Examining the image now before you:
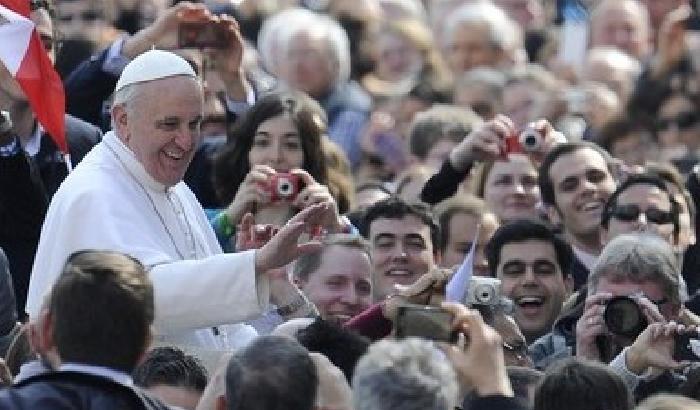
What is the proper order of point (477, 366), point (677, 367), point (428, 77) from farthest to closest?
point (428, 77) → point (677, 367) → point (477, 366)

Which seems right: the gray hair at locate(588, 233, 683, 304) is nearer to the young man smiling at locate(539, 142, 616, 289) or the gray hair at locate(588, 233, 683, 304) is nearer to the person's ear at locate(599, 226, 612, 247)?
the person's ear at locate(599, 226, 612, 247)

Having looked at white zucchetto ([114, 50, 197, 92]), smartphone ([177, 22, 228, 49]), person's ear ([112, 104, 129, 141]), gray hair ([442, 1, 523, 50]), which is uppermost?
white zucchetto ([114, 50, 197, 92])

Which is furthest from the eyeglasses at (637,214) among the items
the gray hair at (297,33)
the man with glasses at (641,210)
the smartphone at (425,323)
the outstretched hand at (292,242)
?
the gray hair at (297,33)

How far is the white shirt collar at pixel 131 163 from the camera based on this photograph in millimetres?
10516

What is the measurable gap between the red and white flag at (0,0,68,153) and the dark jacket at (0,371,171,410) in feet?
11.8

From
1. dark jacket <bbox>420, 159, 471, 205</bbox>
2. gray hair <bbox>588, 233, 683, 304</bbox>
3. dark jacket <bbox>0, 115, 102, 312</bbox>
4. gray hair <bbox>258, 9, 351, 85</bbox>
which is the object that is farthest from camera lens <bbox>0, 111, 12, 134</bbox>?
gray hair <bbox>258, 9, 351, 85</bbox>

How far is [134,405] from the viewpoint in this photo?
7895 millimetres

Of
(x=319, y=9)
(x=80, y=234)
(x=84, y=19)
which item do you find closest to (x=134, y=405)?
(x=80, y=234)

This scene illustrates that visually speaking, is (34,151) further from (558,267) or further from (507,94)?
(507,94)

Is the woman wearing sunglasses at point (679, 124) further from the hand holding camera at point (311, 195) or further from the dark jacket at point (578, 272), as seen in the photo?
the hand holding camera at point (311, 195)

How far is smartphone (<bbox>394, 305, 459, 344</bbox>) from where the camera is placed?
913 centimetres

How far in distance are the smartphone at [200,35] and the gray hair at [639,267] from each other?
7.45 ft

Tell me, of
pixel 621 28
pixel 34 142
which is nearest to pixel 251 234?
pixel 34 142

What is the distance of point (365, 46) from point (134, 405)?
36.8ft
